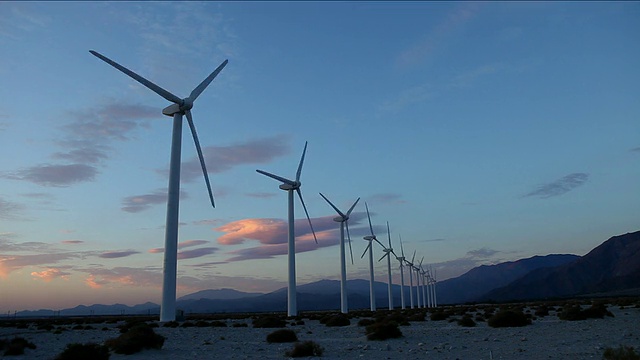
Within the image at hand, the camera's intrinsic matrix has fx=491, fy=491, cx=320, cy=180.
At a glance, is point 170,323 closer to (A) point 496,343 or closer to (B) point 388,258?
(A) point 496,343

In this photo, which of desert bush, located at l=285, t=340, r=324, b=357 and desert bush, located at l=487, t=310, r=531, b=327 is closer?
desert bush, located at l=285, t=340, r=324, b=357

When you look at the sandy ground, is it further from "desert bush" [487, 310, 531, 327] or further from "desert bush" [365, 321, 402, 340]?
"desert bush" [487, 310, 531, 327]

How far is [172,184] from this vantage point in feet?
153

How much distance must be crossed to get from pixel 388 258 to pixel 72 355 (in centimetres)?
11068

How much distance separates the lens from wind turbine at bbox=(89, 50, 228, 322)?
146 ft

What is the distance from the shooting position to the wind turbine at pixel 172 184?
4459cm

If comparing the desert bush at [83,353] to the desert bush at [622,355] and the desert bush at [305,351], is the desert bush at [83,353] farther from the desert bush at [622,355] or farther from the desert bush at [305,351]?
the desert bush at [622,355]

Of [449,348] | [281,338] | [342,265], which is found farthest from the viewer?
[342,265]

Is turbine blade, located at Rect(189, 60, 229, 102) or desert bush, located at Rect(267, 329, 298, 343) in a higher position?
turbine blade, located at Rect(189, 60, 229, 102)

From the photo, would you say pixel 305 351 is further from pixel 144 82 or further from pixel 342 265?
pixel 342 265

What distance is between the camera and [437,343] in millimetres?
26031

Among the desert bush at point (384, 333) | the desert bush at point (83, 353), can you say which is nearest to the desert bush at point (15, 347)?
the desert bush at point (83, 353)

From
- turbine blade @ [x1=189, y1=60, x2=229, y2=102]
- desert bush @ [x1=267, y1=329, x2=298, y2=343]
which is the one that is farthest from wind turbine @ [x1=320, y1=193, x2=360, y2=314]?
desert bush @ [x1=267, y1=329, x2=298, y2=343]

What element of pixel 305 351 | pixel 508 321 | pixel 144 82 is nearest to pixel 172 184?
pixel 144 82
